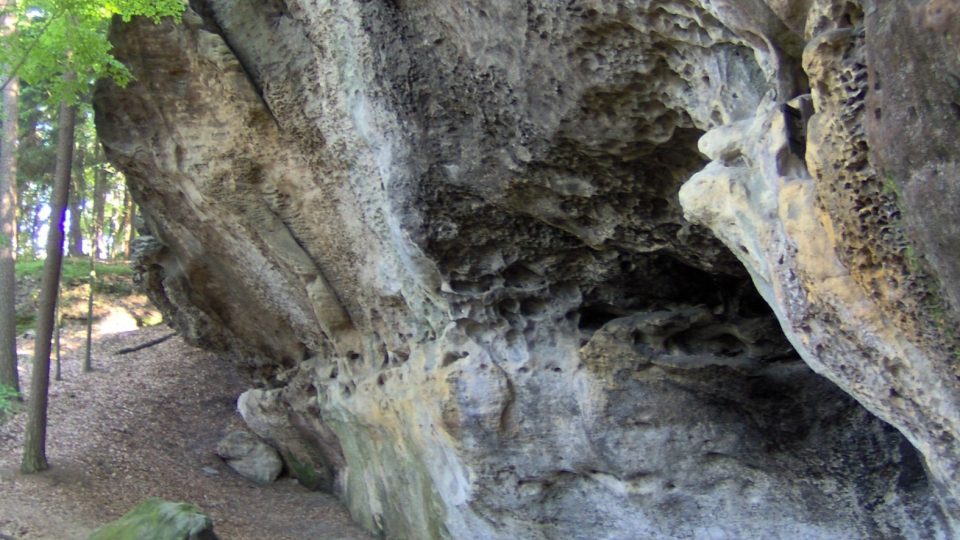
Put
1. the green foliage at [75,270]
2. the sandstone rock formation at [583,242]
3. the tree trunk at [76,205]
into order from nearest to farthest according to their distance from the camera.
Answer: the sandstone rock formation at [583,242]
the green foliage at [75,270]
the tree trunk at [76,205]

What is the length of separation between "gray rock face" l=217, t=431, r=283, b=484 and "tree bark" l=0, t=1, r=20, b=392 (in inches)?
122

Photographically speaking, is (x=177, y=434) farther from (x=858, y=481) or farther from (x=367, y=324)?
(x=858, y=481)

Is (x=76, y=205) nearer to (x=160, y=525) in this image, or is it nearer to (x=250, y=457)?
(x=250, y=457)

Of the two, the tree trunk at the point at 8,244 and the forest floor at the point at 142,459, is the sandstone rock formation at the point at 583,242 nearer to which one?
the forest floor at the point at 142,459

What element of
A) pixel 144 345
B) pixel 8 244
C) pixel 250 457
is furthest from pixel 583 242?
pixel 144 345

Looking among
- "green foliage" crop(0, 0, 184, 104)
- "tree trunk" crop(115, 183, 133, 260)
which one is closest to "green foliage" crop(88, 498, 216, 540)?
"green foliage" crop(0, 0, 184, 104)

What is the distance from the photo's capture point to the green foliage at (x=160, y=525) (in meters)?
8.47

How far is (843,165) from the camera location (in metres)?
4.15

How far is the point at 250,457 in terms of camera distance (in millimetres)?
13352

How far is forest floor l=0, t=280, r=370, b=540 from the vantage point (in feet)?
34.1

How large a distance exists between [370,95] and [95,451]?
725 centimetres

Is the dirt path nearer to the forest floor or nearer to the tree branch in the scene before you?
the forest floor

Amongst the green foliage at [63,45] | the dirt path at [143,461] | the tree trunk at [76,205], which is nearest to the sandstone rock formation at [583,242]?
the green foliage at [63,45]

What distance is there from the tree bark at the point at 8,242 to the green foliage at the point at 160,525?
13.7ft
